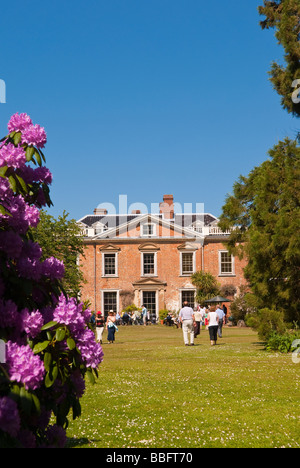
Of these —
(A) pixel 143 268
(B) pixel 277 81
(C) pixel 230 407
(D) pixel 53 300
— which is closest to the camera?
(D) pixel 53 300

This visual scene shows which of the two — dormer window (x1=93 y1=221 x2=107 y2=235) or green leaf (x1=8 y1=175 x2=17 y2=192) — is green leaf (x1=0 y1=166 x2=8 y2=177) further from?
dormer window (x1=93 y1=221 x2=107 y2=235)

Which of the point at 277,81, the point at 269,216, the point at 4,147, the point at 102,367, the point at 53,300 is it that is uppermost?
the point at 277,81

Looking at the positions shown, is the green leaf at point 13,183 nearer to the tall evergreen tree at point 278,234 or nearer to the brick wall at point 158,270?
the tall evergreen tree at point 278,234

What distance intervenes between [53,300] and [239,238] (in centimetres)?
2370

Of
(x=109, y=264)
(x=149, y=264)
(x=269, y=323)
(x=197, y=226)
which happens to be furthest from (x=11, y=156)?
(x=197, y=226)

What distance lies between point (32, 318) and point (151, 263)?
5140 cm

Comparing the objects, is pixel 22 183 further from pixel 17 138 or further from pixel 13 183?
pixel 17 138

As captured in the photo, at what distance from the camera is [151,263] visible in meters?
55.3

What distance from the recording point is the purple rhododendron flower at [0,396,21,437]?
3.32 m

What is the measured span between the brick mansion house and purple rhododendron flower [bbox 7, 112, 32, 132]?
5012 cm

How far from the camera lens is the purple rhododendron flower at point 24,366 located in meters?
3.53

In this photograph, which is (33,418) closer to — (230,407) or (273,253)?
(230,407)

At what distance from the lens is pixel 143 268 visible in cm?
5512

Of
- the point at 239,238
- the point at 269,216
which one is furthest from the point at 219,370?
the point at 239,238
